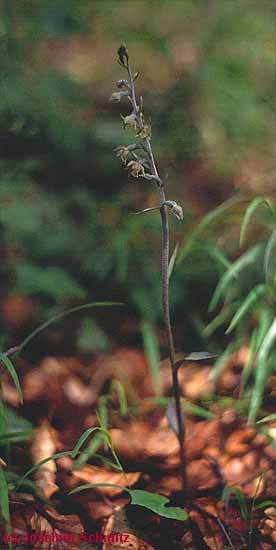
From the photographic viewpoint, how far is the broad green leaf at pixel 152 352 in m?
2.11

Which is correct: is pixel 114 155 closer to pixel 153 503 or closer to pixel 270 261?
pixel 270 261

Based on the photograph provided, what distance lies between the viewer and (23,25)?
273 centimetres

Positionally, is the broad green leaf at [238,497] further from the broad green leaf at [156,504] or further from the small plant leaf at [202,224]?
the small plant leaf at [202,224]

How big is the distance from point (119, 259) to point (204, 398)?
651mm

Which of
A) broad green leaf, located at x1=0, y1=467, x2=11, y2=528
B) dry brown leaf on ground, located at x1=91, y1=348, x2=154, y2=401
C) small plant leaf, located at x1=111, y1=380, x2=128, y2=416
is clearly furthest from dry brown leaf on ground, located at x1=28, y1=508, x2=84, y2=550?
dry brown leaf on ground, located at x1=91, y1=348, x2=154, y2=401

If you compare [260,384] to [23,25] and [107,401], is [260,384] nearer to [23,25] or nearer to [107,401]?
[107,401]

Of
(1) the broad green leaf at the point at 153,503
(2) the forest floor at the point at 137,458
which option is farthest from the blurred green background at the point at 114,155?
(1) the broad green leaf at the point at 153,503

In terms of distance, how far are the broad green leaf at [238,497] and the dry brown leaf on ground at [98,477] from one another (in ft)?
0.89

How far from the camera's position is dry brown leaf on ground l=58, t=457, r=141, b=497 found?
165 centimetres

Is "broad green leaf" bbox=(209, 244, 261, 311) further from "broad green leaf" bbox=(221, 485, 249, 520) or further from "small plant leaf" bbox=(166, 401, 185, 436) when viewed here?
"broad green leaf" bbox=(221, 485, 249, 520)

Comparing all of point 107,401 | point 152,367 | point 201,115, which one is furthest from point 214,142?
point 107,401

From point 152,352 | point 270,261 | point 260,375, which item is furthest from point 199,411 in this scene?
point 270,261

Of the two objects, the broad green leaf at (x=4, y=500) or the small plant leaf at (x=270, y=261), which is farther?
the small plant leaf at (x=270, y=261)

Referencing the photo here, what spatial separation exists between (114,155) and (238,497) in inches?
64.2
